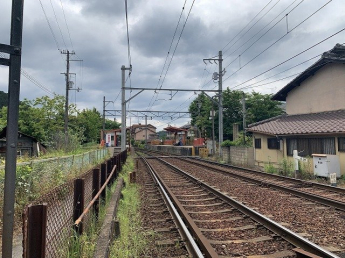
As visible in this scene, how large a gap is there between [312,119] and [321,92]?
7.64 ft

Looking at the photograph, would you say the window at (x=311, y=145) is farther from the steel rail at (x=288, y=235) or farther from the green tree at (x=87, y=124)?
the green tree at (x=87, y=124)

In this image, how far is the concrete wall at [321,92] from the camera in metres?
16.5

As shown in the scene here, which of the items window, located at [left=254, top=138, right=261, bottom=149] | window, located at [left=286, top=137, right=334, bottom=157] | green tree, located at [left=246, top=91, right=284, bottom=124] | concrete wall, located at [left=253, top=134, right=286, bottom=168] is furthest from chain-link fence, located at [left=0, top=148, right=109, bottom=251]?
green tree, located at [left=246, top=91, right=284, bottom=124]

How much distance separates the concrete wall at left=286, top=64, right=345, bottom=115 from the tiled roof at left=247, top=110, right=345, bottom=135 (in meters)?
0.54

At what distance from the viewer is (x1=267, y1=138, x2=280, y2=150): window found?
18.2m

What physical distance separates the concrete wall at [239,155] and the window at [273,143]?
222cm

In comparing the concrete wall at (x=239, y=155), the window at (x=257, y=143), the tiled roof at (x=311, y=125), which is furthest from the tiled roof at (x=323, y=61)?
the concrete wall at (x=239, y=155)

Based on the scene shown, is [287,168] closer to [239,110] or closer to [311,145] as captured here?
[311,145]

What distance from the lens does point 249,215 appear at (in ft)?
20.6

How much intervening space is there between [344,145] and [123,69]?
63.0 ft

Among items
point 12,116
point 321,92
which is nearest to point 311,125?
point 321,92

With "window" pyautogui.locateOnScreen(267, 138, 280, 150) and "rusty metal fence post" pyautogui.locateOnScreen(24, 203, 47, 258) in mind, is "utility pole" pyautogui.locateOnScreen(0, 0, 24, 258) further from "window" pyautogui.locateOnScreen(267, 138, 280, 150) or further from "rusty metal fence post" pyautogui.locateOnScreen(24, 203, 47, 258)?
"window" pyautogui.locateOnScreen(267, 138, 280, 150)

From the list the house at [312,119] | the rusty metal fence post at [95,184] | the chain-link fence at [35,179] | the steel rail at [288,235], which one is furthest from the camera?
the house at [312,119]

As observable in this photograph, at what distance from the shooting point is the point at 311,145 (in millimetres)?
15273
